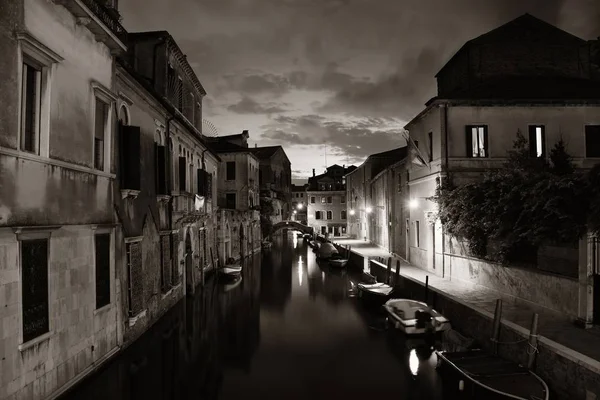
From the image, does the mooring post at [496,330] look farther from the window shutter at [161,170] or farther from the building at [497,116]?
the window shutter at [161,170]

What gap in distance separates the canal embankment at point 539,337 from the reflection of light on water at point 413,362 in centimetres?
150

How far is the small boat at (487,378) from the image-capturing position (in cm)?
800

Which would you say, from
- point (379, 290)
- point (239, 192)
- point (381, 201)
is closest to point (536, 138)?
point (379, 290)

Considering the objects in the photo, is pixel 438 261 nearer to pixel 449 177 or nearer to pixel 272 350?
pixel 449 177

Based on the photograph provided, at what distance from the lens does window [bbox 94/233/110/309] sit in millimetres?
9555

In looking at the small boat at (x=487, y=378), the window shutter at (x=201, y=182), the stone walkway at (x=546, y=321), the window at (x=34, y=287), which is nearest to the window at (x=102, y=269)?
the window at (x=34, y=287)

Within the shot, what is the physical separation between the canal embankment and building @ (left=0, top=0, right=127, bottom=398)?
886cm

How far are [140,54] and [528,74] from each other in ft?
60.1

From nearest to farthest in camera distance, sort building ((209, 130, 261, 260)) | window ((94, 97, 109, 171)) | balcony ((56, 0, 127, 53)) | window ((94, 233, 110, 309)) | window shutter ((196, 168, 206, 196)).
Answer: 1. balcony ((56, 0, 127, 53))
2. window ((94, 233, 110, 309))
3. window ((94, 97, 109, 171))
4. window shutter ((196, 168, 206, 196))
5. building ((209, 130, 261, 260))

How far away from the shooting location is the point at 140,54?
655 inches

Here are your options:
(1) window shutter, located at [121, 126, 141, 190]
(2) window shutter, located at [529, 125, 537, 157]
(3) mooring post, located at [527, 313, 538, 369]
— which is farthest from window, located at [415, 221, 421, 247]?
(1) window shutter, located at [121, 126, 141, 190]

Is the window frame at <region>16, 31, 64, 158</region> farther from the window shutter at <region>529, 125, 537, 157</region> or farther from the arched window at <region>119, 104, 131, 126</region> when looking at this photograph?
the window shutter at <region>529, 125, 537, 157</region>

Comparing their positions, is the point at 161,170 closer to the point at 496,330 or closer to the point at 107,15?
the point at 107,15

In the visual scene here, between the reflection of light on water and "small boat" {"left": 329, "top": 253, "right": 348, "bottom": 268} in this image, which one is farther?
"small boat" {"left": 329, "top": 253, "right": 348, "bottom": 268}
